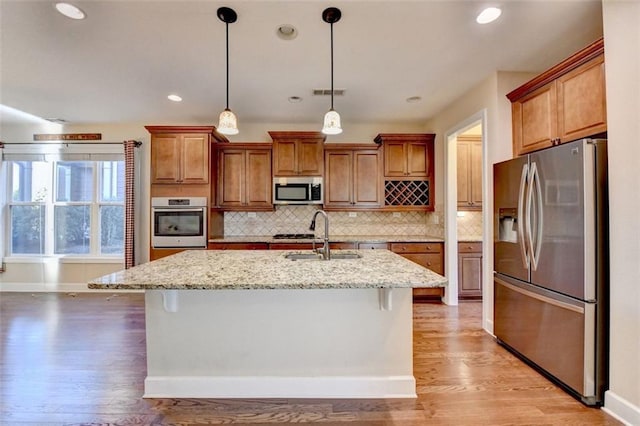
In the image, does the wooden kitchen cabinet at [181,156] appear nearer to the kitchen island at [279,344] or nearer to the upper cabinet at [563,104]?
the kitchen island at [279,344]

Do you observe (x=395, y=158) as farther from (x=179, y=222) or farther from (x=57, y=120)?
(x=57, y=120)

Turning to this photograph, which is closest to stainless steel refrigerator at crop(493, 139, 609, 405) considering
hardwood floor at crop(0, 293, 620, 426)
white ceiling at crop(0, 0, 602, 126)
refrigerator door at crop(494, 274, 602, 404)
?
refrigerator door at crop(494, 274, 602, 404)

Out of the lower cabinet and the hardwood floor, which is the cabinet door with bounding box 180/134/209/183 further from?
the lower cabinet

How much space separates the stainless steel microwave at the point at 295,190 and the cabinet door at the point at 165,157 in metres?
1.34

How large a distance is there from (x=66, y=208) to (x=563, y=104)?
6343 mm

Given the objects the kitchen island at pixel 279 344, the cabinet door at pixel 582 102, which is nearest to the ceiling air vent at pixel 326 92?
the cabinet door at pixel 582 102

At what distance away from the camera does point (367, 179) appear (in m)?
4.53

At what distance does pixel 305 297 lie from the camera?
1988mm

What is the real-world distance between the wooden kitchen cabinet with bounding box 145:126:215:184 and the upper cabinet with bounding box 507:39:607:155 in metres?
3.56

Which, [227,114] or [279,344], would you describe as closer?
[279,344]

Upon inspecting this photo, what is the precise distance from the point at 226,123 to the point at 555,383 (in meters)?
3.01

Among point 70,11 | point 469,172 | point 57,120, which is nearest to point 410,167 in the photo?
point 469,172

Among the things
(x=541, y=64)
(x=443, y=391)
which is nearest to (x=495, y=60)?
(x=541, y=64)

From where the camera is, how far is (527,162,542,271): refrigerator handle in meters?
2.21
